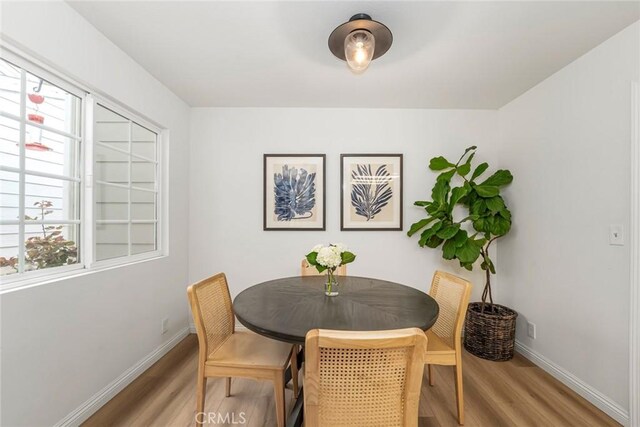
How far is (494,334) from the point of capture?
2350 mm

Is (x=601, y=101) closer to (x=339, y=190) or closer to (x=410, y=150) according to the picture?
(x=410, y=150)

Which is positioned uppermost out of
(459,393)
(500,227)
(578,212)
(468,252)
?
(578,212)

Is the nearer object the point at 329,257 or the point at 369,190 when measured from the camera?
the point at 329,257

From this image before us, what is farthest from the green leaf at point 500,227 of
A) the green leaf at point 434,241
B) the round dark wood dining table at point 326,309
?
the round dark wood dining table at point 326,309

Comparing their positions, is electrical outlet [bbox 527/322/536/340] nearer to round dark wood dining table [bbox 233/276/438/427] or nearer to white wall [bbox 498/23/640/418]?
white wall [bbox 498/23/640/418]

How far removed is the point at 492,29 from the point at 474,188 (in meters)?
1.32

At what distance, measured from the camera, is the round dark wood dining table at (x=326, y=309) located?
1238mm

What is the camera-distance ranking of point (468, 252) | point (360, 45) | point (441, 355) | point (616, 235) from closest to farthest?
point (360, 45)
point (441, 355)
point (616, 235)
point (468, 252)

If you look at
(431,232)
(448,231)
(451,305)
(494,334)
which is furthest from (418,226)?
(494,334)

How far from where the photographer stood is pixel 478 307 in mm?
2588

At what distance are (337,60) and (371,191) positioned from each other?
53.6 inches

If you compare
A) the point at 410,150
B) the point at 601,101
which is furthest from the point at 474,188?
the point at 601,101

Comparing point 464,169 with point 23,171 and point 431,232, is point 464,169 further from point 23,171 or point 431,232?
point 23,171

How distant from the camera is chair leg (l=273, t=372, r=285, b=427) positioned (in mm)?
1360
